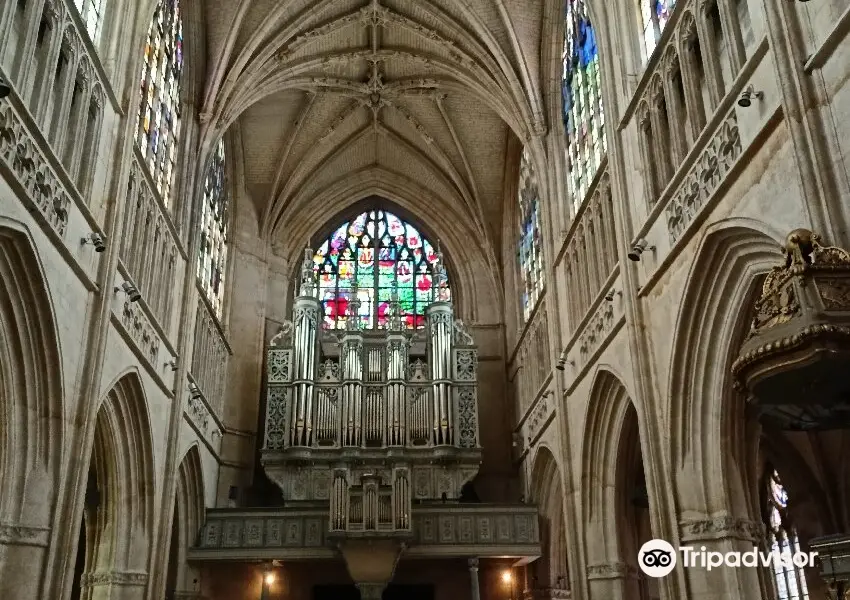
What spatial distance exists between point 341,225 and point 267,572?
1170 centimetres

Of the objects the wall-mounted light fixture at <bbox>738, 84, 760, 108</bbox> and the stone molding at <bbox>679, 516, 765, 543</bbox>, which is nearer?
the wall-mounted light fixture at <bbox>738, 84, 760, 108</bbox>

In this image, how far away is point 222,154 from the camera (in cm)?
2347

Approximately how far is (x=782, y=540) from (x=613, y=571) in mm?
3292

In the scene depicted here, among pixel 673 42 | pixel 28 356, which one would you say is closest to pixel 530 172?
pixel 673 42

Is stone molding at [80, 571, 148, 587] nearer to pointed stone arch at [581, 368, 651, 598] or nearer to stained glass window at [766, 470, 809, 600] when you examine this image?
pointed stone arch at [581, 368, 651, 598]

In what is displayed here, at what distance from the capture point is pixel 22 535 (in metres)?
10.5

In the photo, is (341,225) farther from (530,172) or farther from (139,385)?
(139,385)

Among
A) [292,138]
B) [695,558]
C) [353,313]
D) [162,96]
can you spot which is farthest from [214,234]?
[695,558]

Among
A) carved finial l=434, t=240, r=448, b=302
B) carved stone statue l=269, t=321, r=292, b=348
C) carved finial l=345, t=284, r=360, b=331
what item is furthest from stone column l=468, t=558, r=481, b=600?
carved finial l=434, t=240, r=448, b=302

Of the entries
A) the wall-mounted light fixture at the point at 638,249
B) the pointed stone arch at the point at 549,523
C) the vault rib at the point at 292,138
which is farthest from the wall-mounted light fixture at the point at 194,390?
the wall-mounted light fixture at the point at 638,249

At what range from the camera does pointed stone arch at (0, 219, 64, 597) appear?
34.1 ft

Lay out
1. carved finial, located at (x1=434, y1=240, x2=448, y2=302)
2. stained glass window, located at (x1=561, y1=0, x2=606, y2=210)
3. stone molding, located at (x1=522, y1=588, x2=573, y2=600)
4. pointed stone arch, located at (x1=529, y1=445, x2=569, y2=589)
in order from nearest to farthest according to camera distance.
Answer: stained glass window, located at (x1=561, y1=0, x2=606, y2=210), stone molding, located at (x1=522, y1=588, x2=573, y2=600), pointed stone arch, located at (x1=529, y1=445, x2=569, y2=589), carved finial, located at (x1=434, y1=240, x2=448, y2=302)

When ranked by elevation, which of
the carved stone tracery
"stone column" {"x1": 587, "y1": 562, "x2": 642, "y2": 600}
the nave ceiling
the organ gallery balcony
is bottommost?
"stone column" {"x1": 587, "y1": 562, "x2": 642, "y2": 600}

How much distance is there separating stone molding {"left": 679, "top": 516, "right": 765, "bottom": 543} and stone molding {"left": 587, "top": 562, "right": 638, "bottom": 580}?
454 centimetres
